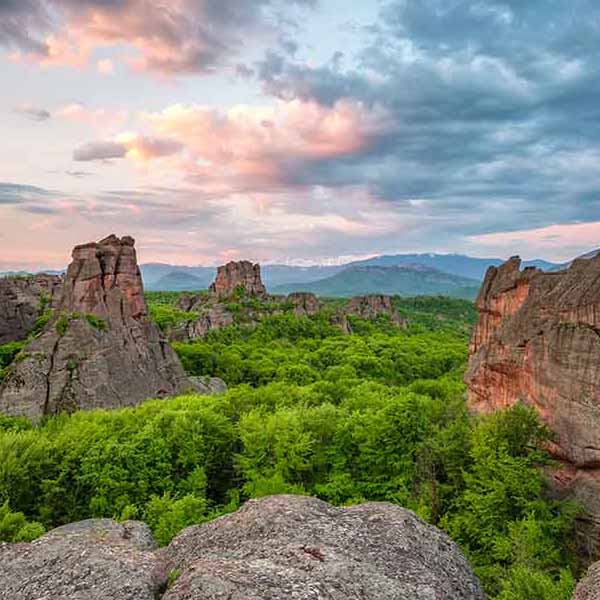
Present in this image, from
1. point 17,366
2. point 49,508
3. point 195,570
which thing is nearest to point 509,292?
point 195,570

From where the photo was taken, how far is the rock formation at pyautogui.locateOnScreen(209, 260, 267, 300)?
14150 cm

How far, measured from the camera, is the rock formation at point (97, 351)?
41.0 metres

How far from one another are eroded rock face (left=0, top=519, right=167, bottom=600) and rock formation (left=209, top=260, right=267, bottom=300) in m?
122

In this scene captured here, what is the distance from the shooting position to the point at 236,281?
14212 centimetres

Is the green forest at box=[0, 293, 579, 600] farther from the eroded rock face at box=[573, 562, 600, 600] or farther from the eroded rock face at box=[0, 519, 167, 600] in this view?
the eroded rock face at box=[0, 519, 167, 600]

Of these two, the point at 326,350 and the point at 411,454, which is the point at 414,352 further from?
the point at 411,454


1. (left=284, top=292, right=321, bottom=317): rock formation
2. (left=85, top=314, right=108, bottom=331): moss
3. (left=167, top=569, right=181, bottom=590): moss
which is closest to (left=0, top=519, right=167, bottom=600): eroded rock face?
(left=167, top=569, right=181, bottom=590): moss

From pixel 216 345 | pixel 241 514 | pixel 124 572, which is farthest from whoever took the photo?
pixel 216 345

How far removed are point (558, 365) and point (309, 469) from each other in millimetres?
16813

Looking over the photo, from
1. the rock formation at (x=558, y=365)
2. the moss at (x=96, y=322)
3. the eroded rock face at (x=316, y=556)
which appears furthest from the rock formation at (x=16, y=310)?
the rock formation at (x=558, y=365)

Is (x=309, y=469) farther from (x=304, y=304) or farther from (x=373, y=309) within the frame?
(x=373, y=309)

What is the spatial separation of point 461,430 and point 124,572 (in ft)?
65.9

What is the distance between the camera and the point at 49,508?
91.0 feet

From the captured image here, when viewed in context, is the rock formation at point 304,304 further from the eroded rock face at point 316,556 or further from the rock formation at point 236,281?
the eroded rock face at point 316,556
